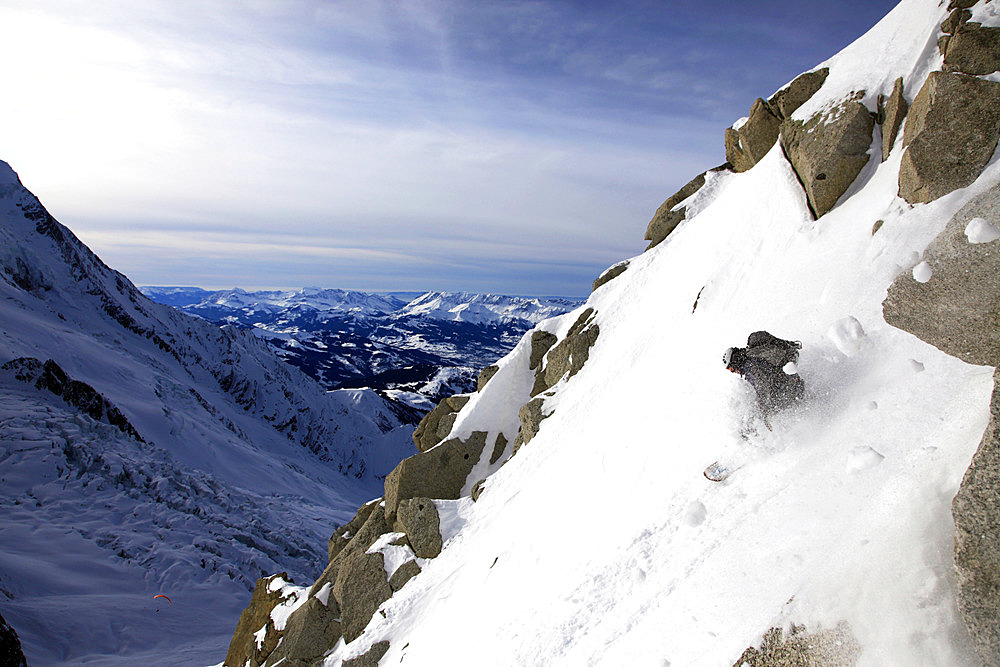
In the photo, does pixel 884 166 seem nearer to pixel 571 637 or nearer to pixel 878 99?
pixel 878 99

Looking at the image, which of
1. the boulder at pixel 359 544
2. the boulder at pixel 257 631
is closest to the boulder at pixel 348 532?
the boulder at pixel 359 544

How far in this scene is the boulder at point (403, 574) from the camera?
16.4 meters

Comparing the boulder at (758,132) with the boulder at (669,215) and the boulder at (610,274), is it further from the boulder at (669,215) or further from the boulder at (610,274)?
the boulder at (610,274)

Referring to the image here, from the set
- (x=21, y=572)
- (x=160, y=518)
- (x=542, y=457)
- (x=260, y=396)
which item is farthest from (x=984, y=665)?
(x=260, y=396)

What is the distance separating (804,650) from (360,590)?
15.6 metres

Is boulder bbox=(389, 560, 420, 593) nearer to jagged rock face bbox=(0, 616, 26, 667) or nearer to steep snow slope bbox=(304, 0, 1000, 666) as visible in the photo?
steep snow slope bbox=(304, 0, 1000, 666)

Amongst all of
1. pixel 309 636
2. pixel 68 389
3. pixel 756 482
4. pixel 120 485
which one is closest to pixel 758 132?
pixel 756 482

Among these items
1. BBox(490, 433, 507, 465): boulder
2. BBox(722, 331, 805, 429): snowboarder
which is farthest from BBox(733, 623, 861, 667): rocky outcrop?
BBox(490, 433, 507, 465): boulder

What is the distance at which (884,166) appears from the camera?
994cm

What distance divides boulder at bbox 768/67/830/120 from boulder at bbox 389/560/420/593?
1867 centimetres

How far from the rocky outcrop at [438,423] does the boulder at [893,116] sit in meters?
19.2

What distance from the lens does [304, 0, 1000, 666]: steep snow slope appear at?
5.38 m

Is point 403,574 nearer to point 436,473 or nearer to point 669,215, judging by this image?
point 436,473

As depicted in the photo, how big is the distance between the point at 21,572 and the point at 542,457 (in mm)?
31015
